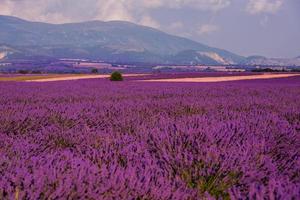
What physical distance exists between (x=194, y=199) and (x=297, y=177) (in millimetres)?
664

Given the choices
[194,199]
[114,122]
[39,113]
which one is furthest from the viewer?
[39,113]

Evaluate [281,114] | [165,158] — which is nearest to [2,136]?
[165,158]

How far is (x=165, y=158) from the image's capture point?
8.50 feet

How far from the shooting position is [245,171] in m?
2.31

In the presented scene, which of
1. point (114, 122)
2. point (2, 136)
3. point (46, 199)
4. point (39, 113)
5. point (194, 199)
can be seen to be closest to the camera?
point (46, 199)

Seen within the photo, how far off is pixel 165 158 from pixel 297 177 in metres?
0.72

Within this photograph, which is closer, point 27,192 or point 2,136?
point 27,192

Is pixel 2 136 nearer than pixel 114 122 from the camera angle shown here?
Yes

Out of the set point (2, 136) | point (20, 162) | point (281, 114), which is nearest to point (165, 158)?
point (20, 162)

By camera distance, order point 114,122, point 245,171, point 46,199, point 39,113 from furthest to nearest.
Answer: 1. point 39,113
2. point 114,122
3. point 245,171
4. point 46,199

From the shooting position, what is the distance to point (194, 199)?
1.98m

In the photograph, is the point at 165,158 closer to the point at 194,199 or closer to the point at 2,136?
the point at 194,199

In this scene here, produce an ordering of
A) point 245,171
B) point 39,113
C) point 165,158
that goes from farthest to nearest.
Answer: point 39,113 → point 165,158 → point 245,171

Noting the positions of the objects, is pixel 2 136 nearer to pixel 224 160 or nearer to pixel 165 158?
pixel 165 158
